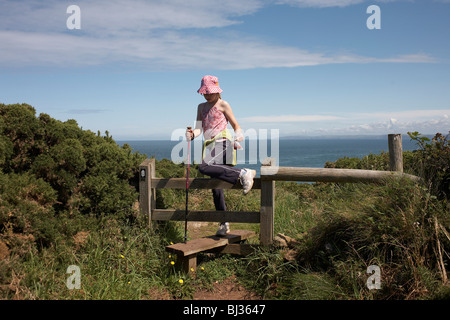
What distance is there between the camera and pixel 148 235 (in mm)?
5797

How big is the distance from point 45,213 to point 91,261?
90 cm

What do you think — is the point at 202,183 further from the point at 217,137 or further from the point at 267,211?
the point at 267,211

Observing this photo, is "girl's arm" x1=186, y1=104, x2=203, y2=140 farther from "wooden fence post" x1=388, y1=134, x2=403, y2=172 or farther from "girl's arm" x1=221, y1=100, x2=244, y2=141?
"wooden fence post" x1=388, y1=134, x2=403, y2=172

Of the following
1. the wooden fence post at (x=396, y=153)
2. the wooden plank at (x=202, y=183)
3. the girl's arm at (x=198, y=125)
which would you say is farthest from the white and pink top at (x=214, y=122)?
the wooden fence post at (x=396, y=153)

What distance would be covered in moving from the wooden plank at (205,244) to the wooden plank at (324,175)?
1034 mm

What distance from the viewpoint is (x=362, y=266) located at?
4.30 meters

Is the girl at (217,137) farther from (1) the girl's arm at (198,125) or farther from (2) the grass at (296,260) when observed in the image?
(2) the grass at (296,260)

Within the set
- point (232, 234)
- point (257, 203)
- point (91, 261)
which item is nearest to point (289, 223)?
point (232, 234)

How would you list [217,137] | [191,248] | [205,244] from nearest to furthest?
[191,248], [205,244], [217,137]

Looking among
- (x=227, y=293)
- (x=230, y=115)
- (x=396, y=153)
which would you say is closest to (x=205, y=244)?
(x=227, y=293)

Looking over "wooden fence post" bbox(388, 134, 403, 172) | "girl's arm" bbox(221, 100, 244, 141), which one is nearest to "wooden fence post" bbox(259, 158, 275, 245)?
"girl's arm" bbox(221, 100, 244, 141)

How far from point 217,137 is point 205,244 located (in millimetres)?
1530

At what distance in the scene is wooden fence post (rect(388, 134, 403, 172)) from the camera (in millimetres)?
5277
